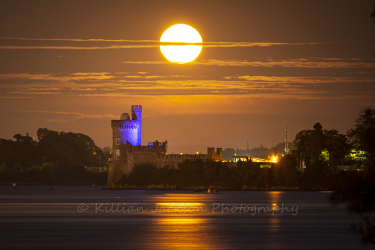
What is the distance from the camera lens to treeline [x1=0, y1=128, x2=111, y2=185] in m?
144

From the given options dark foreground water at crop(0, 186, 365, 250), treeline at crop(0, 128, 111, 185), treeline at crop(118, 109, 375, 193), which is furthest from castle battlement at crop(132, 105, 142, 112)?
dark foreground water at crop(0, 186, 365, 250)

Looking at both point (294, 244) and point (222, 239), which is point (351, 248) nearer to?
point (294, 244)

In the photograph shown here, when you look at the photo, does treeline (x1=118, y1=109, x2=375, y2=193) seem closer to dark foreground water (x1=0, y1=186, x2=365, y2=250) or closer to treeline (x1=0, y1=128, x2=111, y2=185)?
treeline (x1=0, y1=128, x2=111, y2=185)

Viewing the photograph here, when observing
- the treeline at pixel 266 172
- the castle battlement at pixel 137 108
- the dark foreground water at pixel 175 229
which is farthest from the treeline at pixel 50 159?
the dark foreground water at pixel 175 229

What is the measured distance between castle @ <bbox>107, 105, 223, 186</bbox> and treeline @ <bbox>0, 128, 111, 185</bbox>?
31.6m

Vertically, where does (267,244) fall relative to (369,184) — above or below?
below

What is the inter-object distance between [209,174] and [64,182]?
51965 millimetres

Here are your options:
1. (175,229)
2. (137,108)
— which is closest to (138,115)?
(137,108)

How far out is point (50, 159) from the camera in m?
159

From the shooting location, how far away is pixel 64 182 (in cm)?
14425

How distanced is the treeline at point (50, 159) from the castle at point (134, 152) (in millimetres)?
31607

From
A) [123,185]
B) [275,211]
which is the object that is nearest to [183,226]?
[275,211]

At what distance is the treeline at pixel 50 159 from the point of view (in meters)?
144

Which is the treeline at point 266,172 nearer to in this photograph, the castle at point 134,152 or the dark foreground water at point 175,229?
the castle at point 134,152
